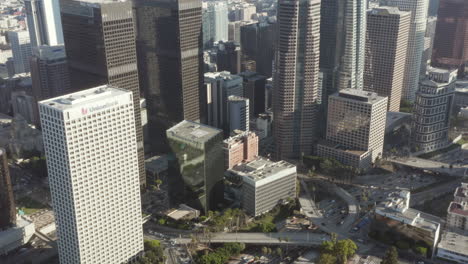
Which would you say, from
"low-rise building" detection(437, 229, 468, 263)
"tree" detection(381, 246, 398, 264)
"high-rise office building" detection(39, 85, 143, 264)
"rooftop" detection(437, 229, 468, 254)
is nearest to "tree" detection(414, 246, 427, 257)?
"low-rise building" detection(437, 229, 468, 263)

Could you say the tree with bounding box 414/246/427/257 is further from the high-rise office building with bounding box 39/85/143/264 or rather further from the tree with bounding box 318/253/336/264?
the high-rise office building with bounding box 39/85/143/264

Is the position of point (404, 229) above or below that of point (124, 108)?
below

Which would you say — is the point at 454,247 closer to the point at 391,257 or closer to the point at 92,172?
the point at 391,257

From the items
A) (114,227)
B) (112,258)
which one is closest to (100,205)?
(114,227)

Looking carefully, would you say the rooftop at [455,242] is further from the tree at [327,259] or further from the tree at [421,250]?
the tree at [327,259]

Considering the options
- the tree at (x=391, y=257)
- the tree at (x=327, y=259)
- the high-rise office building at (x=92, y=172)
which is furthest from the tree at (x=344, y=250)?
the high-rise office building at (x=92, y=172)

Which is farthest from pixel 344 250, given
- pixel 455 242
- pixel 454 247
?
pixel 455 242

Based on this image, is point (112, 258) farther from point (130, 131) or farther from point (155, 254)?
point (130, 131)
